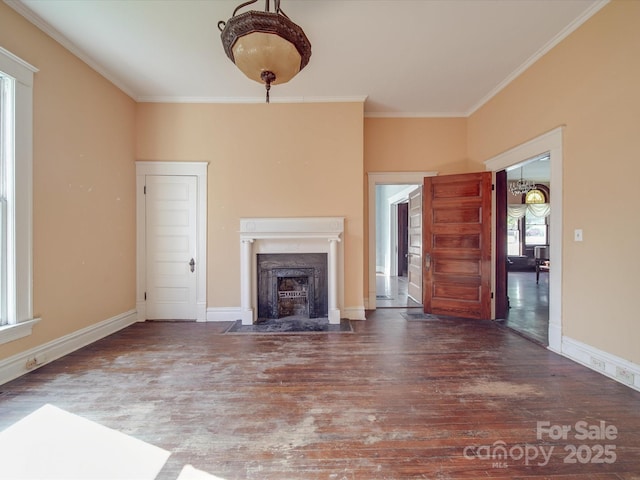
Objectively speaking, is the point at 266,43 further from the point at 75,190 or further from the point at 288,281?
the point at 288,281

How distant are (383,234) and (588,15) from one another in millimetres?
7435

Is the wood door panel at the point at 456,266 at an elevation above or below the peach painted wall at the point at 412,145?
below

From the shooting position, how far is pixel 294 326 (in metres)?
3.61

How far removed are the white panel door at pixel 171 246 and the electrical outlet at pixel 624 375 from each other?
15.4 feet

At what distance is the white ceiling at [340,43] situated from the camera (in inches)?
93.9

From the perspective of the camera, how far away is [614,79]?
2273 mm

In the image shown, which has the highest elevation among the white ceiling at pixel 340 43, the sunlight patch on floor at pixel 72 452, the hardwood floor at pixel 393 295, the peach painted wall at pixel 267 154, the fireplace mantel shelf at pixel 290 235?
the white ceiling at pixel 340 43

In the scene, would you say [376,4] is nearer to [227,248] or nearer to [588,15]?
[588,15]

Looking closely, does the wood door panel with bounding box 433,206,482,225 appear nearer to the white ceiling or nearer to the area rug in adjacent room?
the white ceiling

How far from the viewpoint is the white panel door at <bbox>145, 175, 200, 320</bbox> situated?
391 centimetres

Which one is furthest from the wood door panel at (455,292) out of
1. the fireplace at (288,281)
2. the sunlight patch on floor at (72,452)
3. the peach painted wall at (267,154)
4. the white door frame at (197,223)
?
the sunlight patch on floor at (72,452)

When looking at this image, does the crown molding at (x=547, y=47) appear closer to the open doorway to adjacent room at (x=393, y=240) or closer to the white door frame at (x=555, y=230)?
the white door frame at (x=555, y=230)

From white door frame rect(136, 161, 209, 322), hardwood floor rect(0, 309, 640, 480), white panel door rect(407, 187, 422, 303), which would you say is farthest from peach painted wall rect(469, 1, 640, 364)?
white door frame rect(136, 161, 209, 322)

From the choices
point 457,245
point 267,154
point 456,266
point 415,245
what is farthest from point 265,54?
point 415,245
